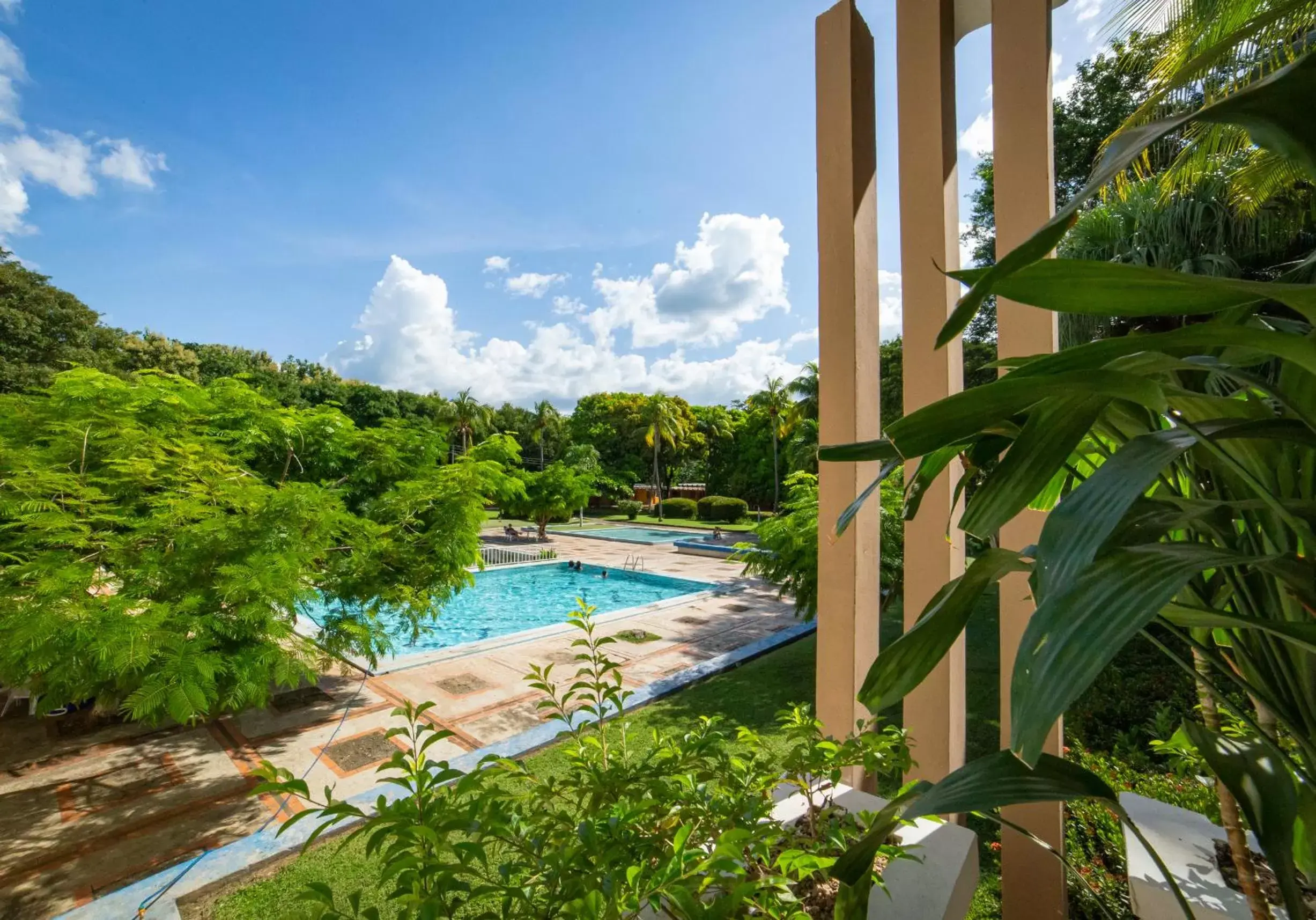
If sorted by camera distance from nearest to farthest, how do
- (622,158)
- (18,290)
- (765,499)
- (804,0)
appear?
(804,0) < (622,158) < (18,290) < (765,499)

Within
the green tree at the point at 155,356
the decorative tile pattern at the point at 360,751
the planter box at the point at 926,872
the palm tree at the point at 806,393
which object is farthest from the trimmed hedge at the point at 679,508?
the planter box at the point at 926,872

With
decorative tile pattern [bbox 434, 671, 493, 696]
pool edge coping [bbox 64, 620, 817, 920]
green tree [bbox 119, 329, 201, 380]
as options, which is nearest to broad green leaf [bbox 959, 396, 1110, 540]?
pool edge coping [bbox 64, 620, 817, 920]

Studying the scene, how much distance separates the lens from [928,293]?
2.03m

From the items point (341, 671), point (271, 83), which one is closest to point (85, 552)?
point (341, 671)

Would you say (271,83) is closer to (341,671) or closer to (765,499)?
(341,671)

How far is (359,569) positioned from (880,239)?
198 inches

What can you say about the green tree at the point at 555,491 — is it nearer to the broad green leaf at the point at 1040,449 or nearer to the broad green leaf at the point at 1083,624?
the broad green leaf at the point at 1040,449

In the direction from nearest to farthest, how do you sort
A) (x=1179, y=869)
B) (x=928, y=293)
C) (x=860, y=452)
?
1. (x=860, y=452)
2. (x=1179, y=869)
3. (x=928, y=293)

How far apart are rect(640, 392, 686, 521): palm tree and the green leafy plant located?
2752cm

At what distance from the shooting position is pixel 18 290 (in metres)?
19.9

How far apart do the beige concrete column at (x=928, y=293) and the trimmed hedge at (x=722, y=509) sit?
2428 cm

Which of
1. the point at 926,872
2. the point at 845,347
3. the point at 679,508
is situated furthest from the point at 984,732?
the point at 679,508

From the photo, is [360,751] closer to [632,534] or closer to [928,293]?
[928,293]

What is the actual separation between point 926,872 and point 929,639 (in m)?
1.19
